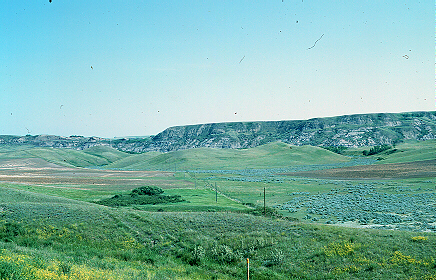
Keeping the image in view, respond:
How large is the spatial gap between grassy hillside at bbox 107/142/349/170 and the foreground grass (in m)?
99.2

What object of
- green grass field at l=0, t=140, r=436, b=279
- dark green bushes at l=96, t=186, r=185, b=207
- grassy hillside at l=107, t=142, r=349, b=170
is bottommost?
grassy hillside at l=107, t=142, r=349, b=170

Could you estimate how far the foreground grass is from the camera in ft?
50.2

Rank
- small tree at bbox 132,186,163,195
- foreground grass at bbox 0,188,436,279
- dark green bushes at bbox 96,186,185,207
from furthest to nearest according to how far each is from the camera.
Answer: small tree at bbox 132,186,163,195, dark green bushes at bbox 96,186,185,207, foreground grass at bbox 0,188,436,279

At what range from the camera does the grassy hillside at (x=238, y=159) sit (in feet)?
428

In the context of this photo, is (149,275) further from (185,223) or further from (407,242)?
(407,242)

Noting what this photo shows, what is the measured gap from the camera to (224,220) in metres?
26.2

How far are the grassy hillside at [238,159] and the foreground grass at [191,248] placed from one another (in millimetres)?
99151

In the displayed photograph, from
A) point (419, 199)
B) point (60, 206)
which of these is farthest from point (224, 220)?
point (419, 199)

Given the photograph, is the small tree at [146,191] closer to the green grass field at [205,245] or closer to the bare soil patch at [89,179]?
the bare soil patch at [89,179]

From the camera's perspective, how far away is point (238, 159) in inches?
5861

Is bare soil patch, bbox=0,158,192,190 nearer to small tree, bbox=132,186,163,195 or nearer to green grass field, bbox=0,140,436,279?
small tree, bbox=132,186,163,195

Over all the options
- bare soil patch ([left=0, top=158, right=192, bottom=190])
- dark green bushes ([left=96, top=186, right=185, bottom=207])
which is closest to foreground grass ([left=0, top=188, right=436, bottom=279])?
dark green bushes ([left=96, top=186, right=185, bottom=207])

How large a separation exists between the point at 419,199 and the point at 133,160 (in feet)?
499

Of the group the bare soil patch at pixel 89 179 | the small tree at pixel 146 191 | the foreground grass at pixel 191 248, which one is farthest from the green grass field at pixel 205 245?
the bare soil patch at pixel 89 179
